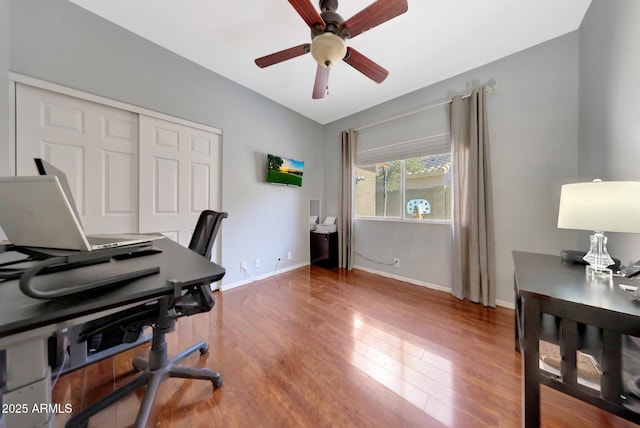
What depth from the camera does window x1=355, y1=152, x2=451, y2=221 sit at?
8.82 feet

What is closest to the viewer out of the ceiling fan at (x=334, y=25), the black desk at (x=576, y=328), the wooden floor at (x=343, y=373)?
the black desk at (x=576, y=328)

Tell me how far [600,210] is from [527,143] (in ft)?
4.78

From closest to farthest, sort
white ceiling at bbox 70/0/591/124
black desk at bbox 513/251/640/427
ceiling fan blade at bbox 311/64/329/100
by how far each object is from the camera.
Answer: black desk at bbox 513/251/640/427 < white ceiling at bbox 70/0/591/124 < ceiling fan blade at bbox 311/64/329/100

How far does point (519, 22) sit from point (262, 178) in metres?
3.08

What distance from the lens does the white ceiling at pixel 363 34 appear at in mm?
1684

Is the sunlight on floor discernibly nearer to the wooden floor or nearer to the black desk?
the wooden floor

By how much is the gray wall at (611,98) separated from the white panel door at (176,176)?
338 cm

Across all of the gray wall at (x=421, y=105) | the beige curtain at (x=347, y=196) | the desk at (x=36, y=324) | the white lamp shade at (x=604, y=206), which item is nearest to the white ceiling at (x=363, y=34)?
the gray wall at (x=421, y=105)

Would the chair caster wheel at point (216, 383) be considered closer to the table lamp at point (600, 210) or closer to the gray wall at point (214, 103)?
the gray wall at point (214, 103)

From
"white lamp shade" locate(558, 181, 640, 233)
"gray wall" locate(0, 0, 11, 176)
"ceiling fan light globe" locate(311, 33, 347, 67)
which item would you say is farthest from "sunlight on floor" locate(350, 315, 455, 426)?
"gray wall" locate(0, 0, 11, 176)

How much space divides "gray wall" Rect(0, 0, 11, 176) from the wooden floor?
4.99ft

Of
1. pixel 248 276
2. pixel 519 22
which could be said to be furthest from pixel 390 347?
pixel 519 22

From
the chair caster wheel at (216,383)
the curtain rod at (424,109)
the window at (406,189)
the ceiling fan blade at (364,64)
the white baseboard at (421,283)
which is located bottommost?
the chair caster wheel at (216,383)

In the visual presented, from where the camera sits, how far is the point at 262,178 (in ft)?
9.98
